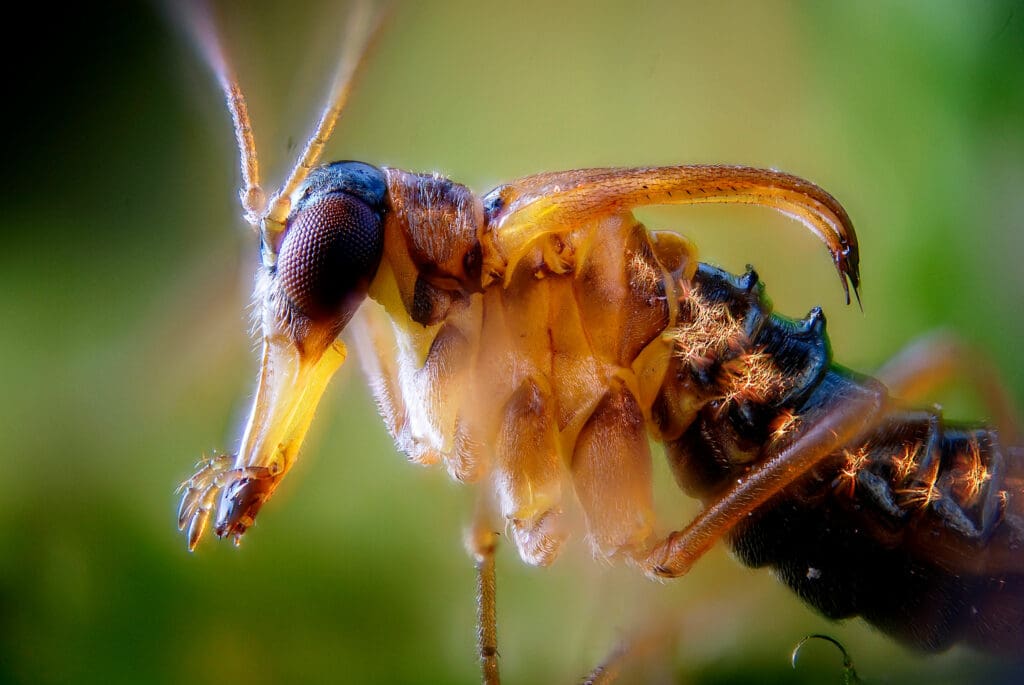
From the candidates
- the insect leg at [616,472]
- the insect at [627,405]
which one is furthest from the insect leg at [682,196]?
the insect leg at [616,472]

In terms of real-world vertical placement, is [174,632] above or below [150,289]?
below

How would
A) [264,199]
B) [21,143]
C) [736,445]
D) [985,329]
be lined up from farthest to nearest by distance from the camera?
[985,329]
[21,143]
[736,445]
[264,199]

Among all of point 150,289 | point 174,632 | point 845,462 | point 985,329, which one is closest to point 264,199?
point 150,289

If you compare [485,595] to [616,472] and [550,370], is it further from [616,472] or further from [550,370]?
[550,370]

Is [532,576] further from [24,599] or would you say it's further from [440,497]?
[24,599]

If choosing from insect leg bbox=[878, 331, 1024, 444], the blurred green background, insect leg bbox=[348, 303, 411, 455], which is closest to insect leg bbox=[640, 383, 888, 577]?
the blurred green background

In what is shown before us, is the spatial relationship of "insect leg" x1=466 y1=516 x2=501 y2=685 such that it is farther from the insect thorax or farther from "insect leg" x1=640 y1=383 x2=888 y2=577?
"insect leg" x1=640 y1=383 x2=888 y2=577

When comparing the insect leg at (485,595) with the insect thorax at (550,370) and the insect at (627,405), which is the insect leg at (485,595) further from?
the insect thorax at (550,370)
